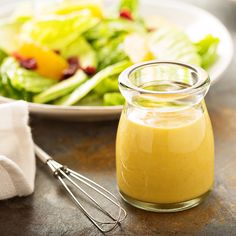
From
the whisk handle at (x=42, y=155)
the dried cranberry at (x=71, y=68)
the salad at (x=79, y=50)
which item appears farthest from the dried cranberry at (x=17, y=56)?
the whisk handle at (x=42, y=155)

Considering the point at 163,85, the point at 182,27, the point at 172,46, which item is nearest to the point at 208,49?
the point at 172,46

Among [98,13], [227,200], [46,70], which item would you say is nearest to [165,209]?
[227,200]

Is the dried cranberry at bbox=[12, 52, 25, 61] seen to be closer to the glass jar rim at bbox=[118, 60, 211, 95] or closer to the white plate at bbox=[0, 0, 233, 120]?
the white plate at bbox=[0, 0, 233, 120]

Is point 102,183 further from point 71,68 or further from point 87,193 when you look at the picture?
point 71,68

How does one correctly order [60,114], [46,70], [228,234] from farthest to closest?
1. [46,70]
2. [60,114]
3. [228,234]

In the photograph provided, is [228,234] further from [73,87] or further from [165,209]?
[73,87]

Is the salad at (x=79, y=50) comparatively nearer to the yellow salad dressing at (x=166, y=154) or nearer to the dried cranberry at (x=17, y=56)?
the dried cranberry at (x=17, y=56)

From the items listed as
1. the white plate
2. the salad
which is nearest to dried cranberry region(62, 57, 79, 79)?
the salad
